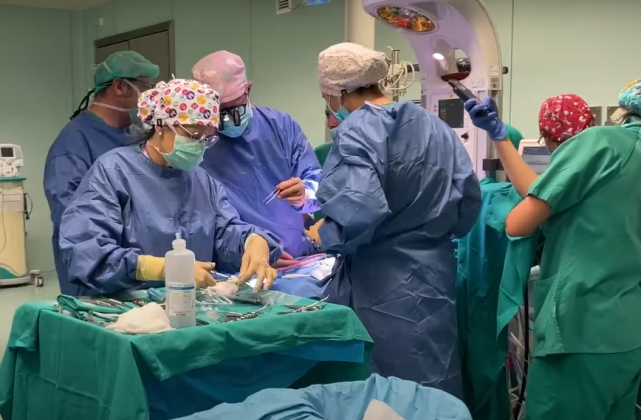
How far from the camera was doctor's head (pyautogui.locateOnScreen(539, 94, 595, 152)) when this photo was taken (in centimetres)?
248

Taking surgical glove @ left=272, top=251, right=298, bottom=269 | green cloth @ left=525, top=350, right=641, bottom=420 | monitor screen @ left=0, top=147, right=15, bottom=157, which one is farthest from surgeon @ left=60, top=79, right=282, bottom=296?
monitor screen @ left=0, top=147, right=15, bottom=157

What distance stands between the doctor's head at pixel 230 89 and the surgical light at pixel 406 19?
0.78 metres

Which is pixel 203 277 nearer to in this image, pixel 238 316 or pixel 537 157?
pixel 238 316

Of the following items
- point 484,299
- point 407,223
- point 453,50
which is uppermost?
point 453,50

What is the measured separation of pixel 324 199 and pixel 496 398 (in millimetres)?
1079

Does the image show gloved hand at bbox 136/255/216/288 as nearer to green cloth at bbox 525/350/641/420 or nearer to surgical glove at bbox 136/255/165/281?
surgical glove at bbox 136/255/165/281

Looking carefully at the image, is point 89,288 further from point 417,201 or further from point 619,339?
point 619,339

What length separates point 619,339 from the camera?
6.99 ft

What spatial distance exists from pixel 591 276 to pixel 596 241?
104mm

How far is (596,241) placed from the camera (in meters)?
2.13

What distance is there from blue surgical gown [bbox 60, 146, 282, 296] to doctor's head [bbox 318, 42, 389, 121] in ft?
1.67

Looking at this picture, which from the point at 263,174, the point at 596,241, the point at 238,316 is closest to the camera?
the point at 238,316

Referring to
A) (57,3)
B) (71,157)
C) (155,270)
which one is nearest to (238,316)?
(155,270)

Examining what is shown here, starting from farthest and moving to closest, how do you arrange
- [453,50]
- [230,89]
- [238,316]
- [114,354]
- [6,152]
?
[6,152], [453,50], [230,89], [238,316], [114,354]
